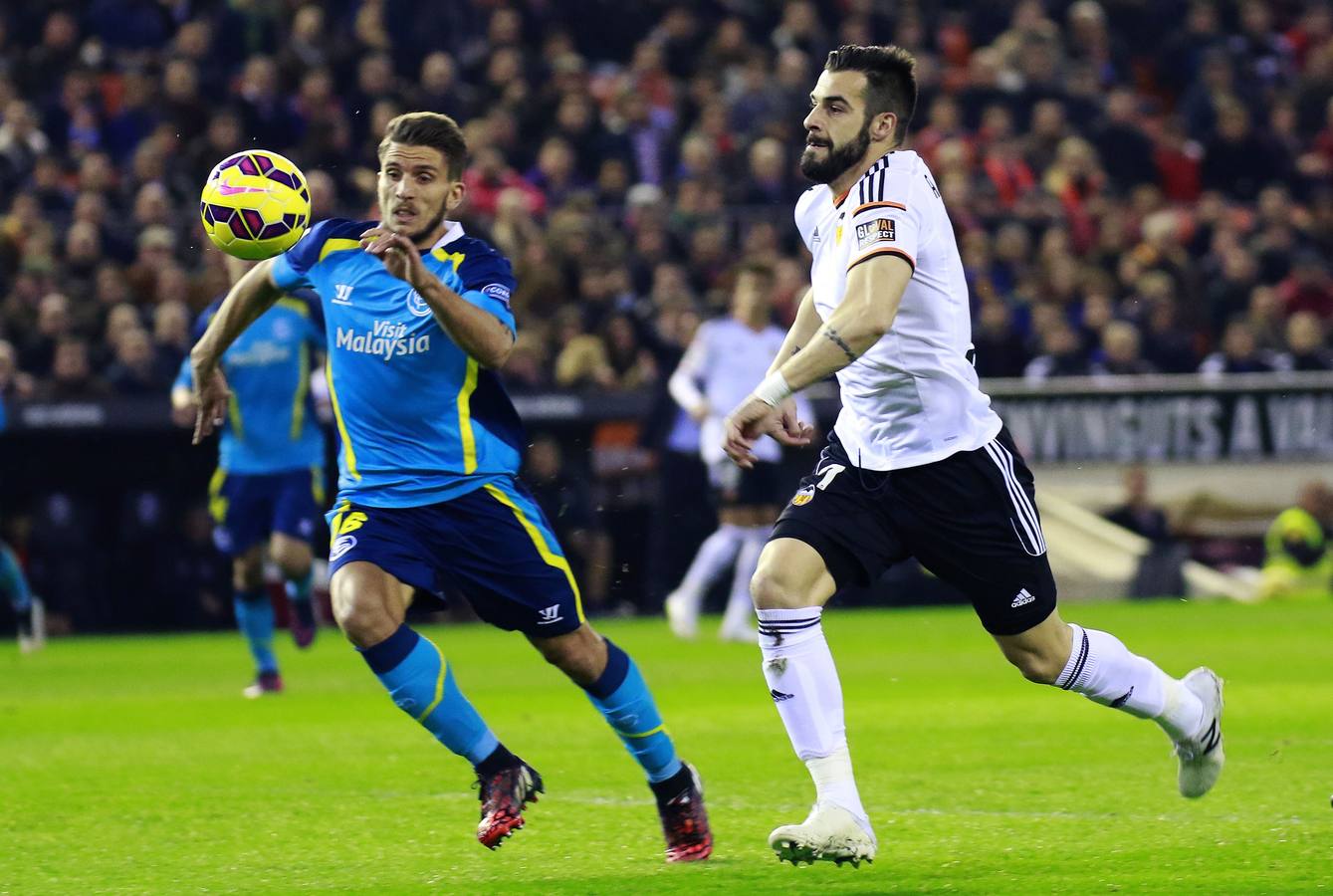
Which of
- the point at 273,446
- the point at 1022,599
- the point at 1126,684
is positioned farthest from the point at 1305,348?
the point at 1022,599

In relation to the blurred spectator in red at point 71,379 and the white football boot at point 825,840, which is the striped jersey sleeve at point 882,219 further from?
the blurred spectator in red at point 71,379

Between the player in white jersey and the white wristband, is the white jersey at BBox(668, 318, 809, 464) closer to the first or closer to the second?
the player in white jersey

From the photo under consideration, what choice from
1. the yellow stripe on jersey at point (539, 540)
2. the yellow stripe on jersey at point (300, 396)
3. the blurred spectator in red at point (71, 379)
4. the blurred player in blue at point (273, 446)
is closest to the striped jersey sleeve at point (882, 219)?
the yellow stripe on jersey at point (539, 540)

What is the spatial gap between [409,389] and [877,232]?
5.14ft

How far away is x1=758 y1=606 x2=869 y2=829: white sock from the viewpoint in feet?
19.2

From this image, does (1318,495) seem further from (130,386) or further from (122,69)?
(122,69)

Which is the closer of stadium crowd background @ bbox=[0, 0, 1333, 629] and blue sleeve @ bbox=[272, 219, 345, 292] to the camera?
blue sleeve @ bbox=[272, 219, 345, 292]

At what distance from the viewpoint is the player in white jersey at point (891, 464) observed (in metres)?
5.92

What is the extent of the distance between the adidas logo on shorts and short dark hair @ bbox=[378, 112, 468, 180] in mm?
2113

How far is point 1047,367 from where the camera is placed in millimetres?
18281

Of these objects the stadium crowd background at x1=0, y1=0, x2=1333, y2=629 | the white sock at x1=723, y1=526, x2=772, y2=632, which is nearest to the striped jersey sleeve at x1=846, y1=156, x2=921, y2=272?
the white sock at x1=723, y1=526, x2=772, y2=632

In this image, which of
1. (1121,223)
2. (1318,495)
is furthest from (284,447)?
(1121,223)

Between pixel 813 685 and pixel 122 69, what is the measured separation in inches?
588

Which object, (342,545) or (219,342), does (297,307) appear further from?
(342,545)
